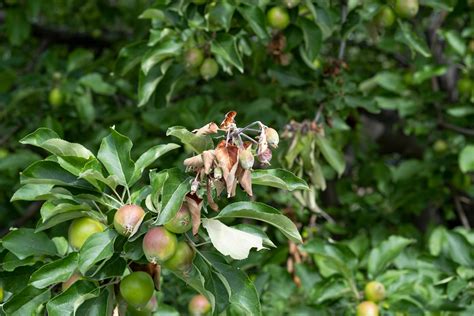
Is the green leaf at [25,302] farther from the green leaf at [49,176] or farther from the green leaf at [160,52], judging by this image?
the green leaf at [160,52]

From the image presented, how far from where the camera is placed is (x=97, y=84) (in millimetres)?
2541

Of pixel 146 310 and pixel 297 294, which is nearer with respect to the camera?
pixel 146 310

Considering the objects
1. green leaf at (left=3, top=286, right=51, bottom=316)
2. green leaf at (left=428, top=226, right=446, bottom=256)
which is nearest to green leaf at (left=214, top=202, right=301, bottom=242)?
green leaf at (left=3, top=286, right=51, bottom=316)

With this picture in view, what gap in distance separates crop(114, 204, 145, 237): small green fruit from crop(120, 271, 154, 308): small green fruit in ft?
0.26

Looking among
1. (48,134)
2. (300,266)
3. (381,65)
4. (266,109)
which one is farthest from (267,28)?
(381,65)

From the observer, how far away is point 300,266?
216 cm

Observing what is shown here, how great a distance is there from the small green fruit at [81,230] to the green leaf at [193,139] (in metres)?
0.25

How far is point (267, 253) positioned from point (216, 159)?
4.68ft

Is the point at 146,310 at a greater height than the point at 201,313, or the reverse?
the point at 146,310

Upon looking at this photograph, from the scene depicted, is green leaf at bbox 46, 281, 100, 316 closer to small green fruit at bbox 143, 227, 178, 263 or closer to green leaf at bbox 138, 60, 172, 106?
small green fruit at bbox 143, 227, 178, 263

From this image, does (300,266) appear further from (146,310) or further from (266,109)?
(146,310)

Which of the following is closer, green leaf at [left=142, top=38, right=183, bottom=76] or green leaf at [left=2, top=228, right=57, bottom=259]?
green leaf at [left=2, top=228, right=57, bottom=259]

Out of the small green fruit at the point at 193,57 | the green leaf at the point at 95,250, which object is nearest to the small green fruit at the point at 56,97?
the small green fruit at the point at 193,57

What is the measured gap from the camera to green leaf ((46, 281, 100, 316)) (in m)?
1.16
